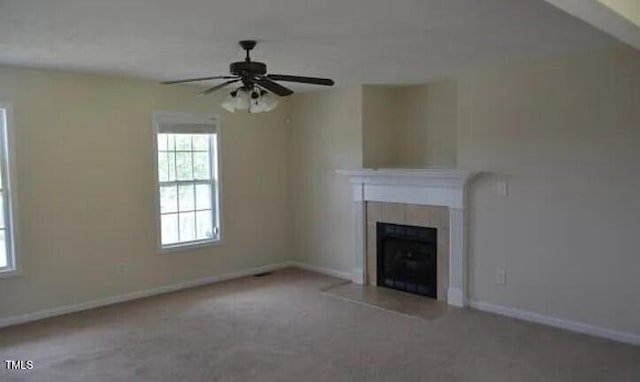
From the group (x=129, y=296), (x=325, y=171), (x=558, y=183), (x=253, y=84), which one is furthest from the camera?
(x=325, y=171)

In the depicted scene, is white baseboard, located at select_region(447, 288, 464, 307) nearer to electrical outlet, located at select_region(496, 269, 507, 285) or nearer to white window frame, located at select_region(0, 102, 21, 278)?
electrical outlet, located at select_region(496, 269, 507, 285)

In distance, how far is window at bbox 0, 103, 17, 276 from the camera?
4.53 m

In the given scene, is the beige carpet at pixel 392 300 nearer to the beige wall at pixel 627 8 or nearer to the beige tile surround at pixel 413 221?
the beige tile surround at pixel 413 221

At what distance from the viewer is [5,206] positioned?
4586mm

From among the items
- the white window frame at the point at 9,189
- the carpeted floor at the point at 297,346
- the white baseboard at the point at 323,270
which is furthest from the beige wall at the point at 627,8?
the white window frame at the point at 9,189

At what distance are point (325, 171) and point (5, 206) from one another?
11.0ft

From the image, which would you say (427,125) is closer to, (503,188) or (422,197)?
(422,197)

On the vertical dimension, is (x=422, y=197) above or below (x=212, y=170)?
below

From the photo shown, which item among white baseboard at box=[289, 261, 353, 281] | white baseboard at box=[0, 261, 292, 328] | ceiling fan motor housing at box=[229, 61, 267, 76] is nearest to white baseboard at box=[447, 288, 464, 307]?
white baseboard at box=[289, 261, 353, 281]

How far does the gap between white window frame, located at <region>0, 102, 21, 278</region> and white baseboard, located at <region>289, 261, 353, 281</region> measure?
3253 millimetres

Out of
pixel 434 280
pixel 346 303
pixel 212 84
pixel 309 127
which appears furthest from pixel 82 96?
pixel 434 280

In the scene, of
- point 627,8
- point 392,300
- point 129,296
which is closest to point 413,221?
point 392,300

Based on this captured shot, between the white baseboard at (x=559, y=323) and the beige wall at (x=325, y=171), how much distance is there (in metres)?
1.76

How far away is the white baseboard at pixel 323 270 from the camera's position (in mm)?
6204
